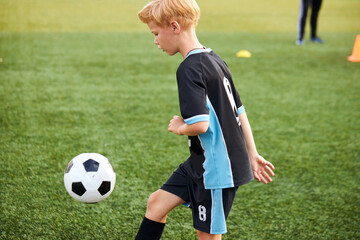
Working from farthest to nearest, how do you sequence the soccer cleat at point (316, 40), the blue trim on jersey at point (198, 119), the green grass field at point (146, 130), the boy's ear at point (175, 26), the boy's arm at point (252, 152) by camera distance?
the soccer cleat at point (316, 40) → the green grass field at point (146, 130) → the boy's arm at point (252, 152) → the boy's ear at point (175, 26) → the blue trim on jersey at point (198, 119)

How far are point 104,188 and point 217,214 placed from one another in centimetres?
85

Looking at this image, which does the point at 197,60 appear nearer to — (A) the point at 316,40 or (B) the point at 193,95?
(B) the point at 193,95

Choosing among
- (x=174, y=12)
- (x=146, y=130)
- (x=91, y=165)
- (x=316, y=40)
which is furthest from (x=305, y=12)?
(x=174, y=12)

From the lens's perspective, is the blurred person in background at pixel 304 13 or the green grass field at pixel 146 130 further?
the blurred person in background at pixel 304 13

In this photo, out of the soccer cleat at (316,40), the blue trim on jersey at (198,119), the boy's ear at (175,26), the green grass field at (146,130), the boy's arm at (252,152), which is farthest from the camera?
the soccer cleat at (316,40)

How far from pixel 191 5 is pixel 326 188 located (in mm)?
2165

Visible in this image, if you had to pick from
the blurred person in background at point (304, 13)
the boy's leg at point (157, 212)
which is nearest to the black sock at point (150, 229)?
the boy's leg at point (157, 212)

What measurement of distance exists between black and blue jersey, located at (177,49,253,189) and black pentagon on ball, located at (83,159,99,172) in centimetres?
77

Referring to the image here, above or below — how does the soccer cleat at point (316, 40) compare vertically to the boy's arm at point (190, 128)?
below

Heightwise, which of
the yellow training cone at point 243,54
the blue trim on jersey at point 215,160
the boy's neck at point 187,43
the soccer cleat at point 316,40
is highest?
the boy's neck at point 187,43

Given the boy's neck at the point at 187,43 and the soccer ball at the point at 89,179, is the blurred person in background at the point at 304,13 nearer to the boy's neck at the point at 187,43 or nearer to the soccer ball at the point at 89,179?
the soccer ball at the point at 89,179

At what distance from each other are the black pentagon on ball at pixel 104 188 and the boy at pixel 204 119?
69 cm

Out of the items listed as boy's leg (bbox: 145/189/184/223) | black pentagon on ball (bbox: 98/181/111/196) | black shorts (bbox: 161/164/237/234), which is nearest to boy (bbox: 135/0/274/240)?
black shorts (bbox: 161/164/237/234)

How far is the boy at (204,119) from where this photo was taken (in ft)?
6.05
